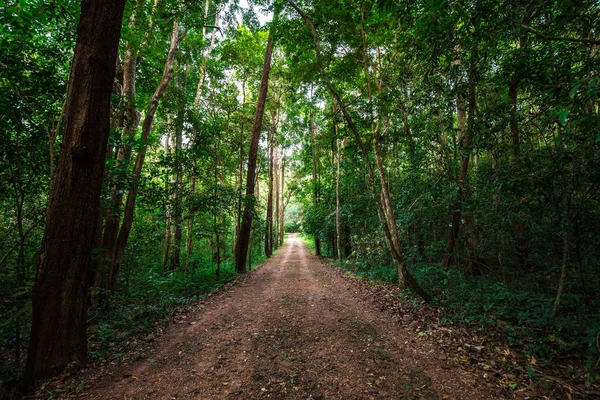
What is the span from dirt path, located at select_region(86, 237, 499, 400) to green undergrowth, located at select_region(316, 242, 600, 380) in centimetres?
130

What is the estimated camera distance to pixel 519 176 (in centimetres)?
422

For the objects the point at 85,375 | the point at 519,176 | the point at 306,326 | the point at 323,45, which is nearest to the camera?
the point at 85,375

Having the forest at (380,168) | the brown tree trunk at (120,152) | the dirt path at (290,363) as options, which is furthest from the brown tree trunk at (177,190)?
the dirt path at (290,363)

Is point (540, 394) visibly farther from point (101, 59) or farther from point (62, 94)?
point (62, 94)

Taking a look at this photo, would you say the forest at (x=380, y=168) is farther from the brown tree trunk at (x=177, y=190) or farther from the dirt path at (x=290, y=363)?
the dirt path at (x=290, y=363)

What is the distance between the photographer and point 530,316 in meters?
4.43

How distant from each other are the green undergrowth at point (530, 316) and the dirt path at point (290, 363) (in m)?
1.30

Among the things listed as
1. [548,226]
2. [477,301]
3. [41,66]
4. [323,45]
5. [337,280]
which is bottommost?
[337,280]

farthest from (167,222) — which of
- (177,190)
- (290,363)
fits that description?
(290,363)

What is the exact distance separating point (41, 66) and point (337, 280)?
9.80 m

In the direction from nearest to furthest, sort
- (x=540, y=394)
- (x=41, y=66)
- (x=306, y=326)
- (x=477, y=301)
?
(x=540, y=394), (x=41, y=66), (x=306, y=326), (x=477, y=301)

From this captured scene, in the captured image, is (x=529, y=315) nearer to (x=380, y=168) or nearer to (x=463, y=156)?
(x=463, y=156)

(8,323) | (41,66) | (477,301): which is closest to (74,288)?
(8,323)

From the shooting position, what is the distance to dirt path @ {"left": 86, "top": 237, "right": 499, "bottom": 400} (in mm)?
2912
